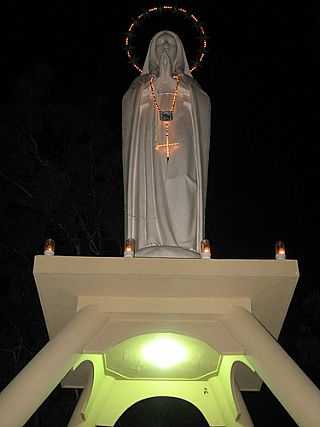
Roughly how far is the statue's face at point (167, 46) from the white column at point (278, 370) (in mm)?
3755

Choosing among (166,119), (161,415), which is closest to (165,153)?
(166,119)

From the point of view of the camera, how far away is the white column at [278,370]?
6.11 metres

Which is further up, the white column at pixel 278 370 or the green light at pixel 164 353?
the green light at pixel 164 353

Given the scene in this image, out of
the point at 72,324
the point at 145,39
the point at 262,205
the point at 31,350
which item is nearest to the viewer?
the point at 72,324

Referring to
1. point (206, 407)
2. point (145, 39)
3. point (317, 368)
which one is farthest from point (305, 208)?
point (206, 407)

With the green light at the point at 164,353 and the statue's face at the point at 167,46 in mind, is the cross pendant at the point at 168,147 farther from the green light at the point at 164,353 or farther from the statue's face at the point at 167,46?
the green light at the point at 164,353

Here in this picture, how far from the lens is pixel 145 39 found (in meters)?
15.3

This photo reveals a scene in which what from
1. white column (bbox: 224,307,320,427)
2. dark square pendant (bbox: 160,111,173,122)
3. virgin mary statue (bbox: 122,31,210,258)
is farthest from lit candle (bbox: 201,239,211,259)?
dark square pendant (bbox: 160,111,173,122)

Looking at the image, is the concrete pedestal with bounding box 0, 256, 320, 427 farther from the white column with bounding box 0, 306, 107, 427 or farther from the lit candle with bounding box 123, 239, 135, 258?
the lit candle with bounding box 123, 239, 135, 258

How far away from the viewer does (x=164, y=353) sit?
8453 mm

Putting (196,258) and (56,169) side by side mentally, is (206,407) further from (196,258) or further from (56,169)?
(56,169)

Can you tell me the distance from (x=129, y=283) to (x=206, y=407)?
3233 mm

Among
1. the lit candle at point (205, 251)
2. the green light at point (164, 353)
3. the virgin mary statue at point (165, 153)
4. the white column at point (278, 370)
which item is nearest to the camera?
the white column at point (278, 370)

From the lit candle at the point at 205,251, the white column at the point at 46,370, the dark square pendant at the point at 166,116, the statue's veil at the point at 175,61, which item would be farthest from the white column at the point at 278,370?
the statue's veil at the point at 175,61
